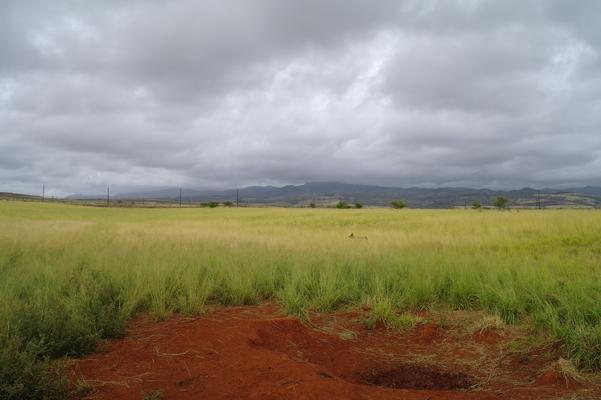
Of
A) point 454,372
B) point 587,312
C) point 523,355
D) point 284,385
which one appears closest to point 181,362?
point 284,385

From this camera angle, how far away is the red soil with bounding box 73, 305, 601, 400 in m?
3.64

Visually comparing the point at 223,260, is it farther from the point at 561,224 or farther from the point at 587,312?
the point at 561,224

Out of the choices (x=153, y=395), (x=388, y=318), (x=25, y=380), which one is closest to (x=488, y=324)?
(x=388, y=318)

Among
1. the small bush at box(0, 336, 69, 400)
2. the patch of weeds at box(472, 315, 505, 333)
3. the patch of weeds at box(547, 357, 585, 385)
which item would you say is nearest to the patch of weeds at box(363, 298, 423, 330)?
the patch of weeds at box(472, 315, 505, 333)

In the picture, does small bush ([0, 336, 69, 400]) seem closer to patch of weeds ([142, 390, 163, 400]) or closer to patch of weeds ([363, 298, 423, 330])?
patch of weeds ([142, 390, 163, 400])

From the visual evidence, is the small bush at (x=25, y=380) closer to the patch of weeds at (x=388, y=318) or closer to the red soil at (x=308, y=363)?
the red soil at (x=308, y=363)

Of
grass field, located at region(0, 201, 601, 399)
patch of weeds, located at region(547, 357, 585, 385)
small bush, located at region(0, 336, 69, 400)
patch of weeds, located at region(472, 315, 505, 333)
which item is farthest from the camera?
patch of weeds, located at region(472, 315, 505, 333)

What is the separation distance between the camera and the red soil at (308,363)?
364 centimetres

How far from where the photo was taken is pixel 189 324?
18.4ft

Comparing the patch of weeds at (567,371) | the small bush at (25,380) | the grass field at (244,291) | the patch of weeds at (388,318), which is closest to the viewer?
the small bush at (25,380)

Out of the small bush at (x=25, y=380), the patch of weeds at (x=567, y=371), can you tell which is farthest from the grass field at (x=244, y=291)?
the patch of weeds at (x=567, y=371)

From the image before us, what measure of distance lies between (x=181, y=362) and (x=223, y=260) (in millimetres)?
5122

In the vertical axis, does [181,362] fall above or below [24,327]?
below

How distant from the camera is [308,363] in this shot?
439 centimetres
